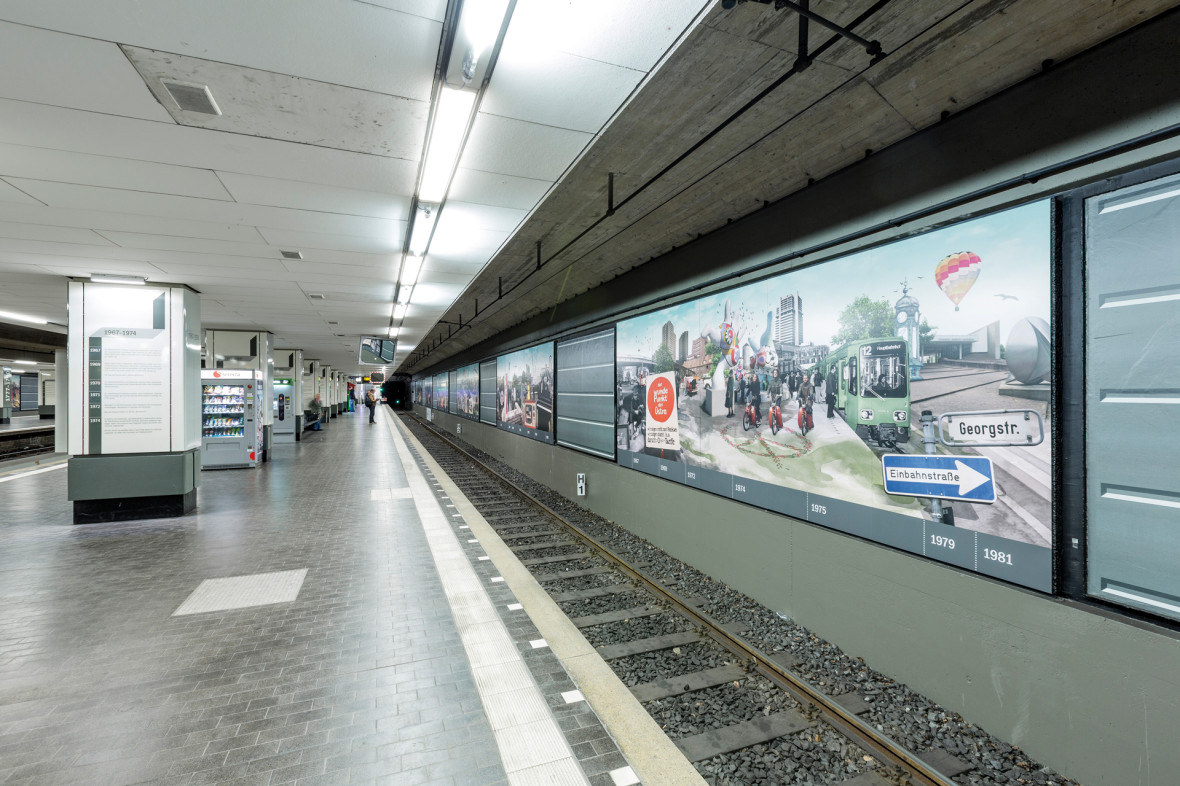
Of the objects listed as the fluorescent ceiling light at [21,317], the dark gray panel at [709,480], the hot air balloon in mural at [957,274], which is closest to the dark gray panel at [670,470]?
the dark gray panel at [709,480]

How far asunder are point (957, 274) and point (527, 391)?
876 cm

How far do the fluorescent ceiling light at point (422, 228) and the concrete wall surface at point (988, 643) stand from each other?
3805mm

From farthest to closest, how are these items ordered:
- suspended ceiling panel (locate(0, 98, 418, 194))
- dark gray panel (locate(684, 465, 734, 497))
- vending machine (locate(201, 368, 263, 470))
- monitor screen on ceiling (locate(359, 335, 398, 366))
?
monitor screen on ceiling (locate(359, 335, 398, 366))
vending machine (locate(201, 368, 263, 470))
dark gray panel (locate(684, 465, 734, 497))
suspended ceiling panel (locate(0, 98, 418, 194))

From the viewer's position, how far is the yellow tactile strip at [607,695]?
2.31m

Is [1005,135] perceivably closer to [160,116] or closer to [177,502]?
[160,116]

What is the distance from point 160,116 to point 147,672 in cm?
335

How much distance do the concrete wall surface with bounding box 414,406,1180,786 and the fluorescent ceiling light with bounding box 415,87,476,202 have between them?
3587mm

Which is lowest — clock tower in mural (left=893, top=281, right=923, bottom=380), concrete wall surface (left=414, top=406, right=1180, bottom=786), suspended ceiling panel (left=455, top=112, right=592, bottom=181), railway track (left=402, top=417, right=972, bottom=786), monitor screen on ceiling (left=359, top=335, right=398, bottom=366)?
railway track (left=402, top=417, right=972, bottom=786)

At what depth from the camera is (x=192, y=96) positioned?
2553 millimetres

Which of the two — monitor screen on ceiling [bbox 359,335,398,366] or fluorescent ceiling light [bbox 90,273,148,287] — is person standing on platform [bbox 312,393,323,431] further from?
fluorescent ceiling light [bbox 90,273,148,287]

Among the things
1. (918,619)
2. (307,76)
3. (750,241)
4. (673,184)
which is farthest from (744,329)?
(307,76)

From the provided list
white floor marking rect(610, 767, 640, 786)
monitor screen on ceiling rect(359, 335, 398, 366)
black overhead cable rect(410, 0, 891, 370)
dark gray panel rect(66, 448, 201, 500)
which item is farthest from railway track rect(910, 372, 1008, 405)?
monitor screen on ceiling rect(359, 335, 398, 366)

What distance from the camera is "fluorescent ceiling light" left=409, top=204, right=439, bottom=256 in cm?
434

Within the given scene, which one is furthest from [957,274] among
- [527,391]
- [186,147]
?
[527,391]
